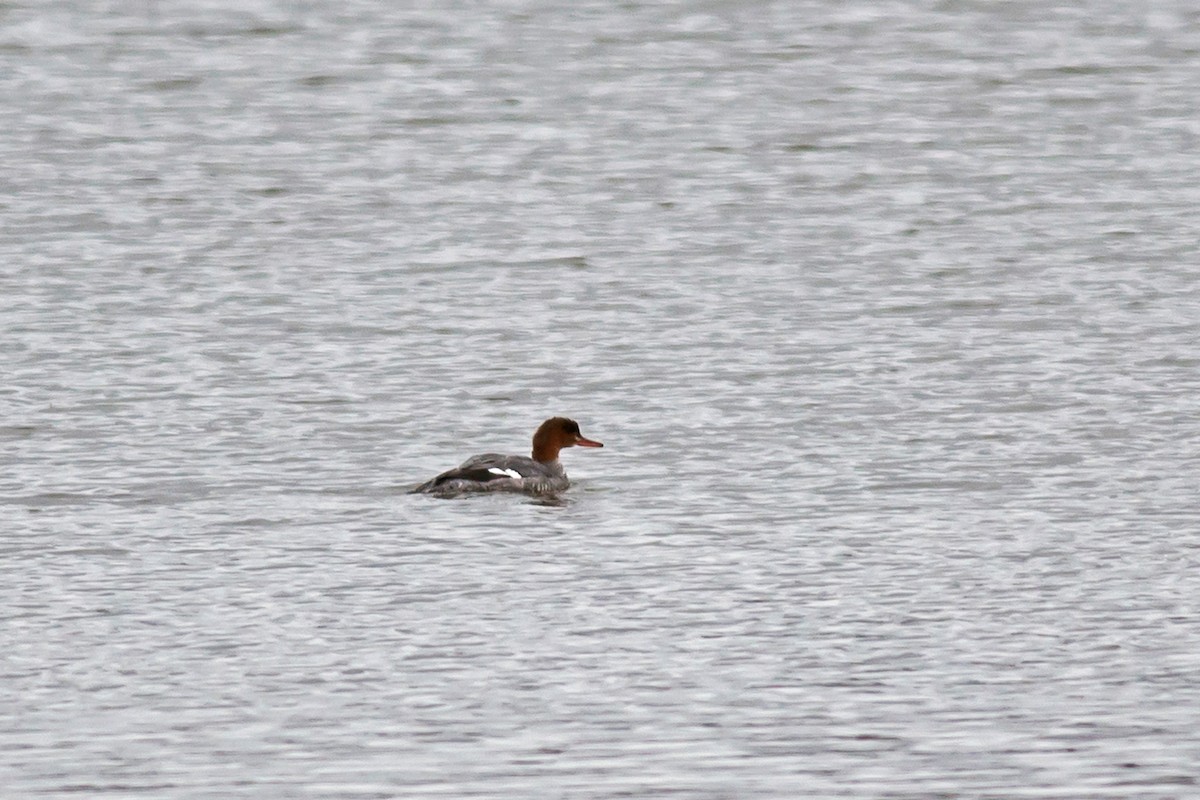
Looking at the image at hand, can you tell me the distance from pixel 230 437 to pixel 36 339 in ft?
12.6

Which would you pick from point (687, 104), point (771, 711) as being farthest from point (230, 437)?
point (687, 104)

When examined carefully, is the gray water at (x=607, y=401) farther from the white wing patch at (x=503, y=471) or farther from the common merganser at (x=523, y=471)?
the white wing patch at (x=503, y=471)

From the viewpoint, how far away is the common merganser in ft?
49.0

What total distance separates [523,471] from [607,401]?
2.46m

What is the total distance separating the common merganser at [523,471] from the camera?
14922 millimetres

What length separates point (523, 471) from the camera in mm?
15508

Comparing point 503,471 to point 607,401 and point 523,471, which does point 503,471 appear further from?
point 607,401

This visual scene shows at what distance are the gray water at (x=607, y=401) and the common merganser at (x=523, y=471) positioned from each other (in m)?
0.25

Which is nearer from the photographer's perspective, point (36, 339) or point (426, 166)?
point (36, 339)

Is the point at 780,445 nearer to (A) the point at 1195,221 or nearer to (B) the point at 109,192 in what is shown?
(A) the point at 1195,221

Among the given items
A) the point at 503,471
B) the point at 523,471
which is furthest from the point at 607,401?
the point at 503,471

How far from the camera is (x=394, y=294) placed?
70.6ft

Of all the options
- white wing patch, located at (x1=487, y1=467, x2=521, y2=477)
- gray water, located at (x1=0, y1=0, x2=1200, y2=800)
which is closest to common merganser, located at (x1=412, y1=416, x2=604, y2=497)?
white wing patch, located at (x1=487, y1=467, x2=521, y2=477)

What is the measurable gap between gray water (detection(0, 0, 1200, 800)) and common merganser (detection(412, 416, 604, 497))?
0.83 feet
